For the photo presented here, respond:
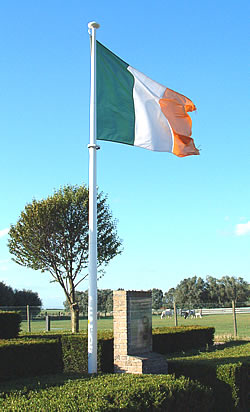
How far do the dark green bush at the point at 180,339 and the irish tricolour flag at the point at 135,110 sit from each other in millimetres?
6768

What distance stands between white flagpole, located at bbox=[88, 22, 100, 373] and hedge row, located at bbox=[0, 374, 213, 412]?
96cm

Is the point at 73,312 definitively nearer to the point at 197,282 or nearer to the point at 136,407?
the point at 136,407

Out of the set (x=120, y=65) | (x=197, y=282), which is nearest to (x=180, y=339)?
(x=120, y=65)

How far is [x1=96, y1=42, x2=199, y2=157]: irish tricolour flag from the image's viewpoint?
930 cm

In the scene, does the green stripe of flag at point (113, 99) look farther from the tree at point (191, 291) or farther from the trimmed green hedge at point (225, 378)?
the tree at point (191, 291)

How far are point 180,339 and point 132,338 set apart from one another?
6895 millimetres

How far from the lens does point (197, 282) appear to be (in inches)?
3885

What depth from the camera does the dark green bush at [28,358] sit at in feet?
30.6

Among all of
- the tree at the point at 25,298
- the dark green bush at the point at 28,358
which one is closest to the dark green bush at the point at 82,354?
the dark green bush at the point at 28,358

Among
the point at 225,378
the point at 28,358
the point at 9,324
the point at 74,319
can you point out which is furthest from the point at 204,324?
the point at 225,378

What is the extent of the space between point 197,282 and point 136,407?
95405 mm

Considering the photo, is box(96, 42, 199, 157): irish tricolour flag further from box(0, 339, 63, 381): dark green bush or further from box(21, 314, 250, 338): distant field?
box(21, 314, 250, 338): distant field

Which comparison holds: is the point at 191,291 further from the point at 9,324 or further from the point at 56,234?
the point at 9,324

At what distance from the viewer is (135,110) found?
31.9 feet
